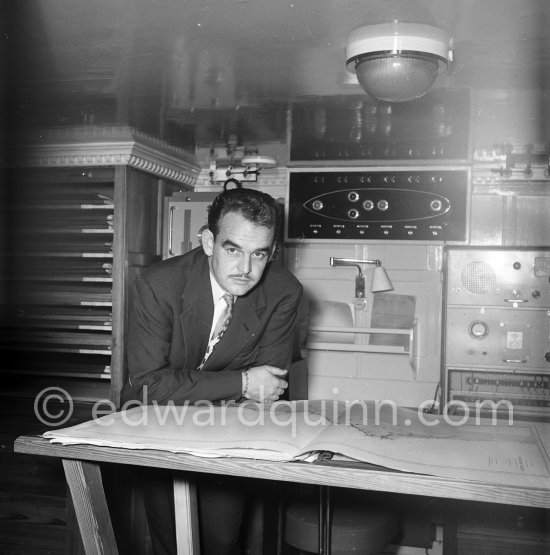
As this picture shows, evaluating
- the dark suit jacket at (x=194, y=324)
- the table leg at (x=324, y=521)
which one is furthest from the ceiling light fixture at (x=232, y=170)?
the table leg at (x=324, y=521)

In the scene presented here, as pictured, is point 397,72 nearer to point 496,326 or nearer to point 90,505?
point 90,505

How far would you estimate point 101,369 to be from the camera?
368cm

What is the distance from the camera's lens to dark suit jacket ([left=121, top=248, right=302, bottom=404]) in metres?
2.14

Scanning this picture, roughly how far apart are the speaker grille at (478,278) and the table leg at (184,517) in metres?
2.31

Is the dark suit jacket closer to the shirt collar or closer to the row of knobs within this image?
the shirt collar

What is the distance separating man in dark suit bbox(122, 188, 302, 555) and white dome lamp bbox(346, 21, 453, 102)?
51cm

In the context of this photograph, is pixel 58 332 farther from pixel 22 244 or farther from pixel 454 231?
pixel 454 231

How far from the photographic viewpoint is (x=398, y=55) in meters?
1.98

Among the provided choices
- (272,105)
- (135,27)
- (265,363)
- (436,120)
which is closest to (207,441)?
(265,363)

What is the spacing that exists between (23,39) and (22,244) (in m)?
1.96

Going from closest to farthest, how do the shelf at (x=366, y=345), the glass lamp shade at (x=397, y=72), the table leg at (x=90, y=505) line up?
the table leg at (x=90, y=505) < the glass lamp shade at (x=397, y=72) < the shelf at (x=366, y=345)

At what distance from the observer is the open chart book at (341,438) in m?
1.24

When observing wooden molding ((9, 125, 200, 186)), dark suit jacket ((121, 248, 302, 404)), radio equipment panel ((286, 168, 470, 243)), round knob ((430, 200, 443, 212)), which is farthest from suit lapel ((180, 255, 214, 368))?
round knob ((430, 200, 443, 212))

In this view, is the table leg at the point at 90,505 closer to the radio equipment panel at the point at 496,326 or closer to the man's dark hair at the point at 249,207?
the man's dark hair at the point at 249,207
